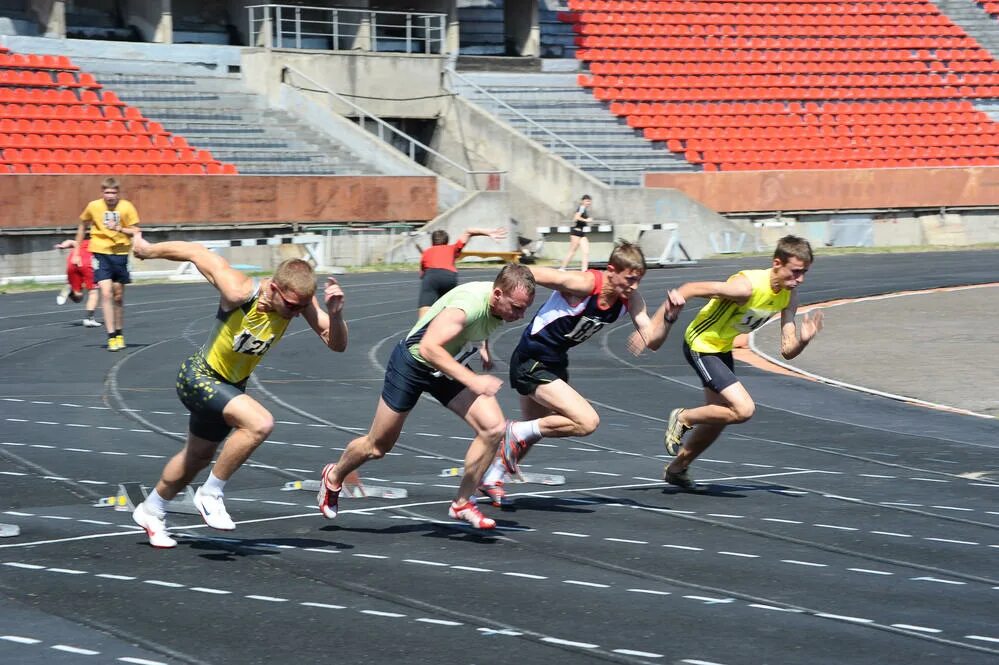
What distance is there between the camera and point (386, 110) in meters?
37.2

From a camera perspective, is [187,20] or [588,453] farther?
[187,20]

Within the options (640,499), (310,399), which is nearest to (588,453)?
(640,499)

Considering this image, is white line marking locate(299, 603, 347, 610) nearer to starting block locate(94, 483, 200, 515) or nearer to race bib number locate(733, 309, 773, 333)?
starting block locate(94, 483, 200, 515)

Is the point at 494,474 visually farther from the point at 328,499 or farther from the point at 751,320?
the point at 751,320

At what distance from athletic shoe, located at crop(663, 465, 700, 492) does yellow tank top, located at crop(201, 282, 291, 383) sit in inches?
142

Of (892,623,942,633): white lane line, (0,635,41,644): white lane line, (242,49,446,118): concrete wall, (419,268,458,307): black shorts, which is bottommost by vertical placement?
(892,623,942,633): white lane line

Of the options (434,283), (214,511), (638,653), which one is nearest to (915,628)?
(638,653)

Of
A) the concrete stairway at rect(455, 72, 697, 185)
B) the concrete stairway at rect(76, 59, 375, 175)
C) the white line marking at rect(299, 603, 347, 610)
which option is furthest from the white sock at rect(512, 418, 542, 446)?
the concrete stairway at rect(455, 72, 697, 185)

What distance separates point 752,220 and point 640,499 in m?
28.0

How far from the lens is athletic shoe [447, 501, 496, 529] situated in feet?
29.9

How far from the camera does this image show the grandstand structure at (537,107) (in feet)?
105

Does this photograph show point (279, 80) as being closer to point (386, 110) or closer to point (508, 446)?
point (386, 110)

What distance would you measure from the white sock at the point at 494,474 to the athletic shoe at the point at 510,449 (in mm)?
98

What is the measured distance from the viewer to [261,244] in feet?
97.1
